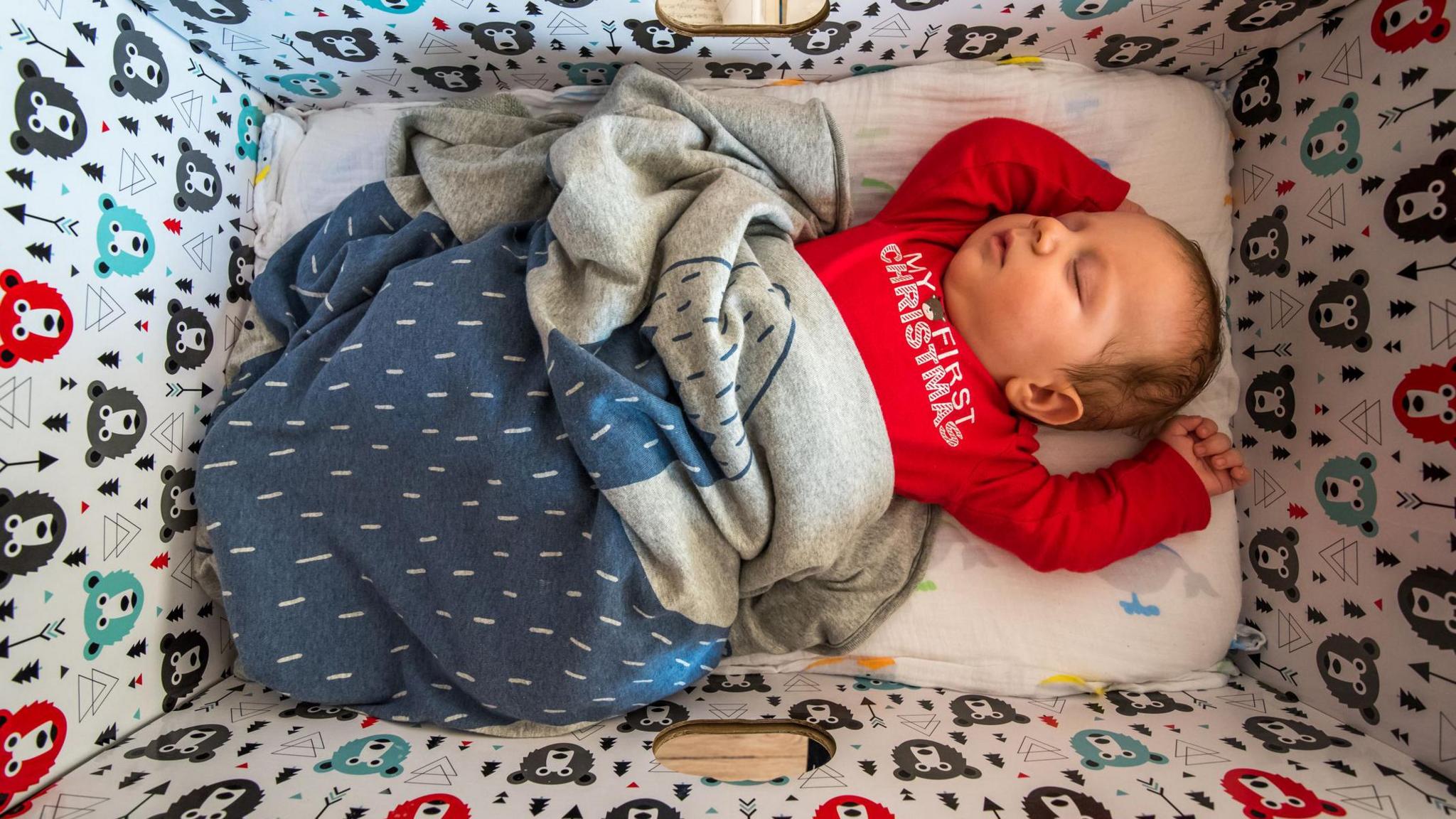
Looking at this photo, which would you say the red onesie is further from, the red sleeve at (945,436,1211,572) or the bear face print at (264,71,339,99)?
the bear face print at (264,71,339,99)

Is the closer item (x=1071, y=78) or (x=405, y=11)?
(x=405, y=11)

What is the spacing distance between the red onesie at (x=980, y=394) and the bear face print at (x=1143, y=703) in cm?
16

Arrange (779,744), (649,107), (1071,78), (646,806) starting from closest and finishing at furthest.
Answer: (646,806) → (779,744) → (649,107) → (1071,78)

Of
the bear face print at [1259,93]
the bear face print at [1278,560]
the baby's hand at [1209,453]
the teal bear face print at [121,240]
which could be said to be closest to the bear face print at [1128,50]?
the bear face print at [1259,93]

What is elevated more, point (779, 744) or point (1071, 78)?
point (1071, 78)

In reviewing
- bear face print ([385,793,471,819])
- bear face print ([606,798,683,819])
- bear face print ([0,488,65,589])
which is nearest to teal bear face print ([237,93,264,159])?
bear face print ([0,488,65,589])

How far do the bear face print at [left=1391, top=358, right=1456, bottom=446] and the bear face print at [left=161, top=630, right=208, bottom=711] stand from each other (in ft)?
4.52

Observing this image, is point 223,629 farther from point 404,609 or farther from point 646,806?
point 646,806

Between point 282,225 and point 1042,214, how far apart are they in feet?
3.41

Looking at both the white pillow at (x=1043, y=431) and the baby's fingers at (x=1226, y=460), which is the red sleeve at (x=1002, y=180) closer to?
the white pillow at (x=1043, y=431)

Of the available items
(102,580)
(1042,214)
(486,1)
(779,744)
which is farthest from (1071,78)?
(102,580)

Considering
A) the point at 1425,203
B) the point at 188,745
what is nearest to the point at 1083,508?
the point at 1425,203

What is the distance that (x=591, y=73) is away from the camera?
1.04 m

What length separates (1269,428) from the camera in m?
0.96
